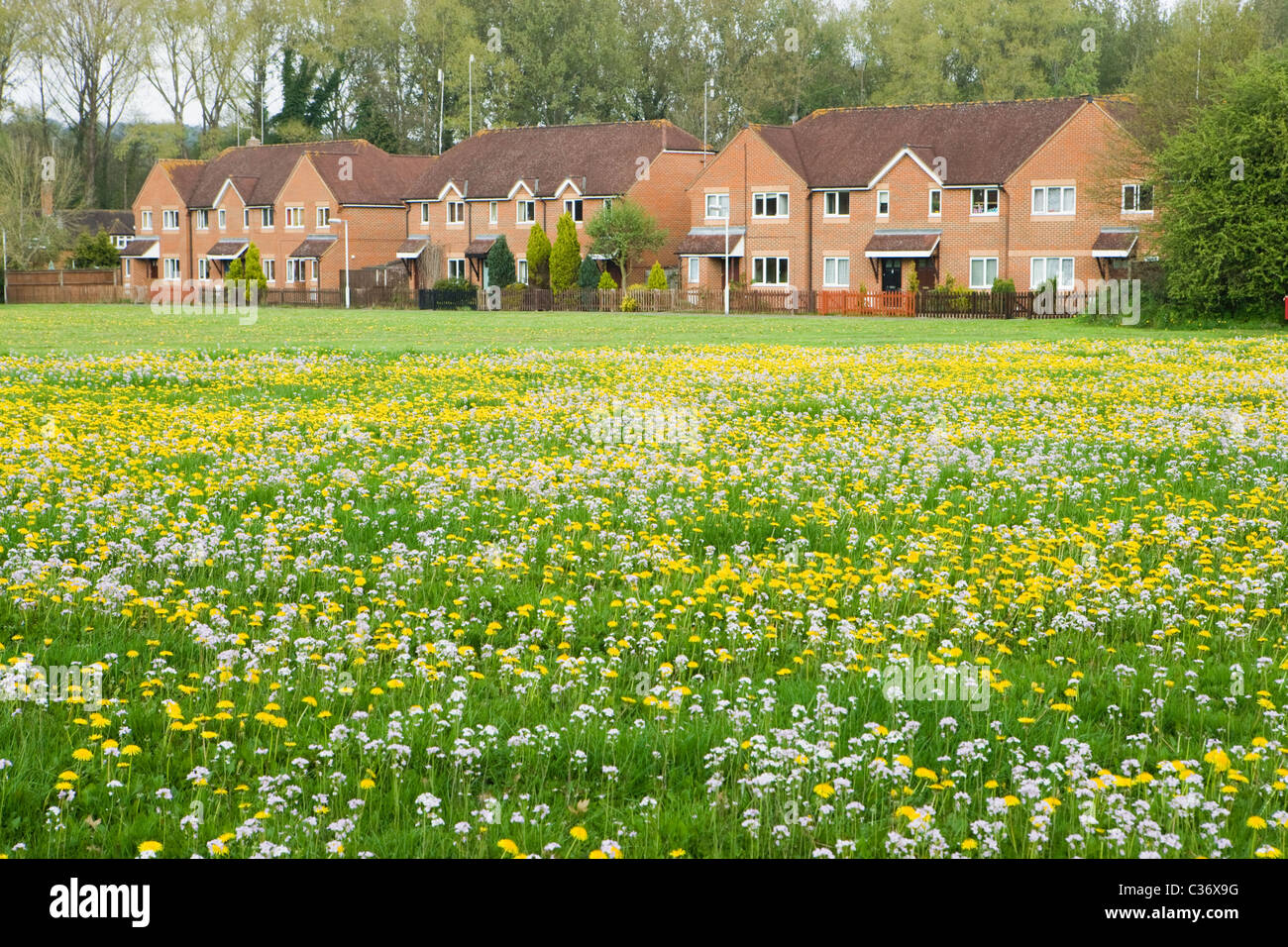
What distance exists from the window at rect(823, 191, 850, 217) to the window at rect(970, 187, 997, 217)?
6.12 meters

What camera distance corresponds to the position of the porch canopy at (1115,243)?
54438 millimetres

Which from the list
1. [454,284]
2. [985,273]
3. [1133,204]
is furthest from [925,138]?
[454,284]

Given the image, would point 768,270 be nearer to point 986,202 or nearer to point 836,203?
point 836,203

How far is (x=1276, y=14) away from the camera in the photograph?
79250mm

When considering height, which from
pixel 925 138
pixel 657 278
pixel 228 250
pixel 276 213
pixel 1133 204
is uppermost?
pixel 925 138

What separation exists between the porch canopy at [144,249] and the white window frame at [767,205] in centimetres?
4582

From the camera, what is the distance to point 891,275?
204 feet

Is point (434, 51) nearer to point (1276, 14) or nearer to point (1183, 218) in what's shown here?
point (1276, 14)

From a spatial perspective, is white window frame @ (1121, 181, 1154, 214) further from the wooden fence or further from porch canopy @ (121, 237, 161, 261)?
porch canopy @ (121, 237, 161, 261)

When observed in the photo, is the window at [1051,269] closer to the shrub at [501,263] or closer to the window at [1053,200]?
the window at [1053,200]

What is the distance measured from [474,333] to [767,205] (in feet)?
102

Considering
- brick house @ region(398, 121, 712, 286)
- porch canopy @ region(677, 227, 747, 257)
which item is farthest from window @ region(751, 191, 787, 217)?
brick house @ region(398, 121, 712, 286)
